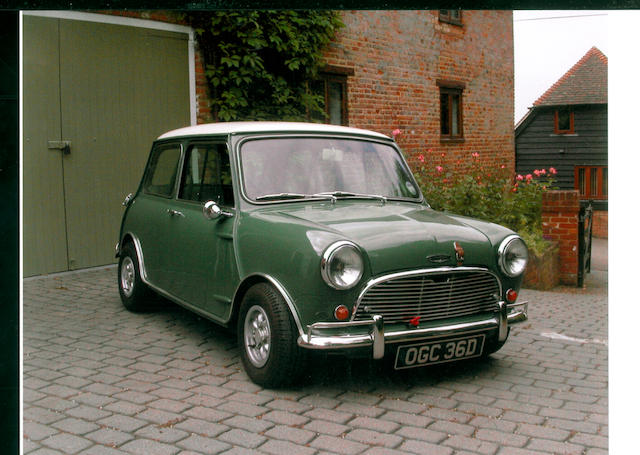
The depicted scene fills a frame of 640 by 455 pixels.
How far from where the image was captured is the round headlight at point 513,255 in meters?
3.94

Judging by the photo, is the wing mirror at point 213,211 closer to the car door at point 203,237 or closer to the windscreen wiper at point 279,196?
the car door at point 203,237

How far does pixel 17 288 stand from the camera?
6.18 ft

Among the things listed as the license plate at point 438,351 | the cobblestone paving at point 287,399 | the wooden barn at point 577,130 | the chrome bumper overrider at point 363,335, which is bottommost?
the cobblestone paving at point 287,399

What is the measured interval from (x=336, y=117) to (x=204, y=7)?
753 centimetres

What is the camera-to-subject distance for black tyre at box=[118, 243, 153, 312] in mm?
5527

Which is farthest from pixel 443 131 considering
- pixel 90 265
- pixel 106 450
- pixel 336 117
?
pixel 106 450

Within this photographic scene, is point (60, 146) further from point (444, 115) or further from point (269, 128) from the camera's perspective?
point (444, 115)

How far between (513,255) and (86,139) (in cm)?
422

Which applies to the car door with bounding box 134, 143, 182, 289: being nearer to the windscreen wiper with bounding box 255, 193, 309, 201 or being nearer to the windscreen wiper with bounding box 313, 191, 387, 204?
the windscreen wiper with bounding box 255, 193, 309, 201

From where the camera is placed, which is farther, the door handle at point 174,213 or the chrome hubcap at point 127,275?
the chrome hubcap at point 127,275

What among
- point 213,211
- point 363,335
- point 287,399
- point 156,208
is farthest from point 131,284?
point 363,335

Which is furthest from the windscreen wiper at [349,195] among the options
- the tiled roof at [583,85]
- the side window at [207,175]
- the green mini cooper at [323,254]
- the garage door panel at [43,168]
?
the garage door panel at [43,168]
